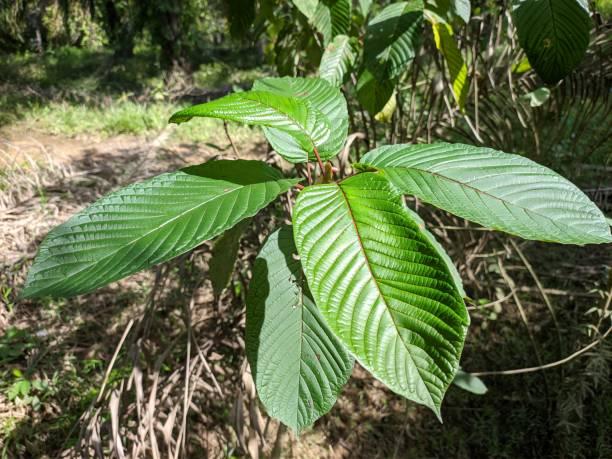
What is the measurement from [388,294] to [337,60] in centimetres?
80

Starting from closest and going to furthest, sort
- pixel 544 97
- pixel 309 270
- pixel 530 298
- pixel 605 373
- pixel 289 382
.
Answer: pixel 309 270 < pixel 289 382 < pixel 544 97 < pixel 605 373 < pixel 530 298

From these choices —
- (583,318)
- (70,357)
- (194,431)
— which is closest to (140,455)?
(194,431)

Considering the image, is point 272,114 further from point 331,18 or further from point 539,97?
point 539,97

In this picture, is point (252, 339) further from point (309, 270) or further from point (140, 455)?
point (140, 455)

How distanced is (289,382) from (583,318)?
152cm

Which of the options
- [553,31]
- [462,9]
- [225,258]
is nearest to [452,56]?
[462,9]

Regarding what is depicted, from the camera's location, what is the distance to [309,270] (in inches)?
16.2

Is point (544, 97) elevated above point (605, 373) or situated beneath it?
elevated above

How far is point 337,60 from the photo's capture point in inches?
40.9

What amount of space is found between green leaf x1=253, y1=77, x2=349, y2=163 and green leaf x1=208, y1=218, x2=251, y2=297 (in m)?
0.29

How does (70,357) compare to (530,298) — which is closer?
(70,357)

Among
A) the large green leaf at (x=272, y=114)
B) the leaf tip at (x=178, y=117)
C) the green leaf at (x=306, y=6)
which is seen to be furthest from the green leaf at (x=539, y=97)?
the leaf tip at (x=178, y=117)

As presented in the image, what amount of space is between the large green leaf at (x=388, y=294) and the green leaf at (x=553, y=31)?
1.74 feet

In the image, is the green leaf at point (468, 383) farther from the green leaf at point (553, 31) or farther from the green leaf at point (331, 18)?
the green leaf at point (331, 18)
